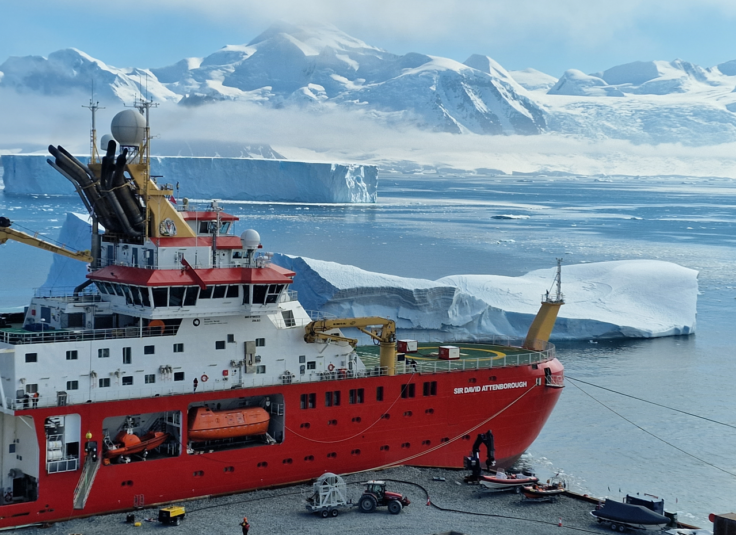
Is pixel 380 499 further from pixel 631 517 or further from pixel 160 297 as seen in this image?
pixel 160 297

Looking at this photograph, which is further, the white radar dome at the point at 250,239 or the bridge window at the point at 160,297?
the white radar dome at the point at 250,239

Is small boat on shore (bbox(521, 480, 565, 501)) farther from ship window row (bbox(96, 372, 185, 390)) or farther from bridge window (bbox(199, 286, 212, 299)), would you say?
bridge window (bbox(199, 286, 212, 299))

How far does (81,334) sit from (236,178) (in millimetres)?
85155

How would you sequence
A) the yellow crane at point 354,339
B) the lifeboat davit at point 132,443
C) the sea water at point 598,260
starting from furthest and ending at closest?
1. the sea water at point 598,260
2. the yellow crane at point 354,339
3. the lifeboat davit at point 132,443

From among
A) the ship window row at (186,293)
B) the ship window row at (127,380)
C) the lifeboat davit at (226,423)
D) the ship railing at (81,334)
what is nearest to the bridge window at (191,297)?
the ship window row at (186,293)

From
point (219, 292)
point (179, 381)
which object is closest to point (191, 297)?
point (219, 292)

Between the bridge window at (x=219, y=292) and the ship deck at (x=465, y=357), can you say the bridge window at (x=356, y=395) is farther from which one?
the bridge window at (x=219, y=292)

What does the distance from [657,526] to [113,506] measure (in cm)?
1136

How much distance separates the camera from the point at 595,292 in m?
45.8

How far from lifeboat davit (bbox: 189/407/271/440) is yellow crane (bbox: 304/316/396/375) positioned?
2.25 m

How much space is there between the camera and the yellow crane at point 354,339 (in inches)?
868

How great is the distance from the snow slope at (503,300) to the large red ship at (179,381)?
52.0ft

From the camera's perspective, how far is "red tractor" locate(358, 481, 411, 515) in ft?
65.6

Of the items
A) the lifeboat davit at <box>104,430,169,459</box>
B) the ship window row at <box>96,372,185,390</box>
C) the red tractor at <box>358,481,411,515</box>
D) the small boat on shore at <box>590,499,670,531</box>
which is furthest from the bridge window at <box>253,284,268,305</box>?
the small boat on shore at <box>590,499,670,531</box>
